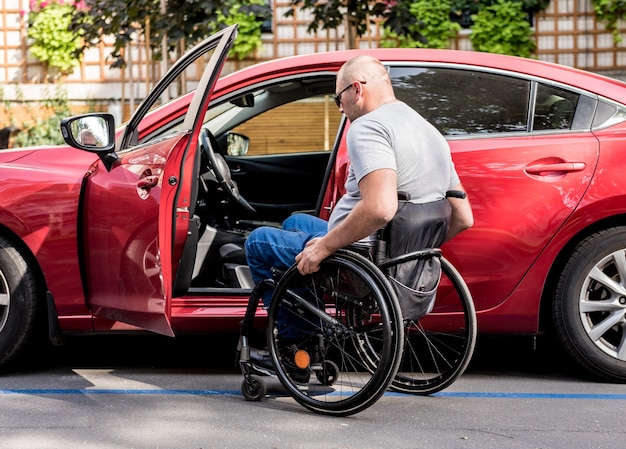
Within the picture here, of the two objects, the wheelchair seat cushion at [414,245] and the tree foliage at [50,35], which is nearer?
the wheelchair seat cushion at [414,245]

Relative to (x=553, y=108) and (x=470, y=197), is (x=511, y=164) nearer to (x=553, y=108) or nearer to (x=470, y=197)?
(x=470, y=197)

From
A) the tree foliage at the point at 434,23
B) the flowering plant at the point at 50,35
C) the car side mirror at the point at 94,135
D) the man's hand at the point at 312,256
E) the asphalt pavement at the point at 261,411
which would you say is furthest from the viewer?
the flowering plant at the point at 50,35

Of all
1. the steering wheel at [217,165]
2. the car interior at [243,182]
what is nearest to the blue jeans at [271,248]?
the car interior at [243,182]

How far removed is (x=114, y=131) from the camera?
4.70 m

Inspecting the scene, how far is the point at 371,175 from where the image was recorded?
3979mm

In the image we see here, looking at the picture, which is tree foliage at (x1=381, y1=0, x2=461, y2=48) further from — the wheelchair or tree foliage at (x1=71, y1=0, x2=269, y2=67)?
the wheelchair

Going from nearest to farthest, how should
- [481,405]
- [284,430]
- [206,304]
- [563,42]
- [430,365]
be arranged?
[284,430] < [481,405] < [206,304] < [430,365] < [563,42]

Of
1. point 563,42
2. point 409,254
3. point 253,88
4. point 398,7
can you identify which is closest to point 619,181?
point 409,254

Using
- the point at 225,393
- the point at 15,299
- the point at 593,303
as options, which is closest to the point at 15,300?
the point at 15,299

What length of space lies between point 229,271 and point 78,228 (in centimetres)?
87

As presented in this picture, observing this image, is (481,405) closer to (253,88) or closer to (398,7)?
(253,88)

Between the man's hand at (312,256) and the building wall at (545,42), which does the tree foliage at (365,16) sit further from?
the man's hand at (312,256)

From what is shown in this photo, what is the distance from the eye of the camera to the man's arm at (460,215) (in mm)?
4406

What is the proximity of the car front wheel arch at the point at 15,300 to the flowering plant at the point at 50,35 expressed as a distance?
34.0 ft
